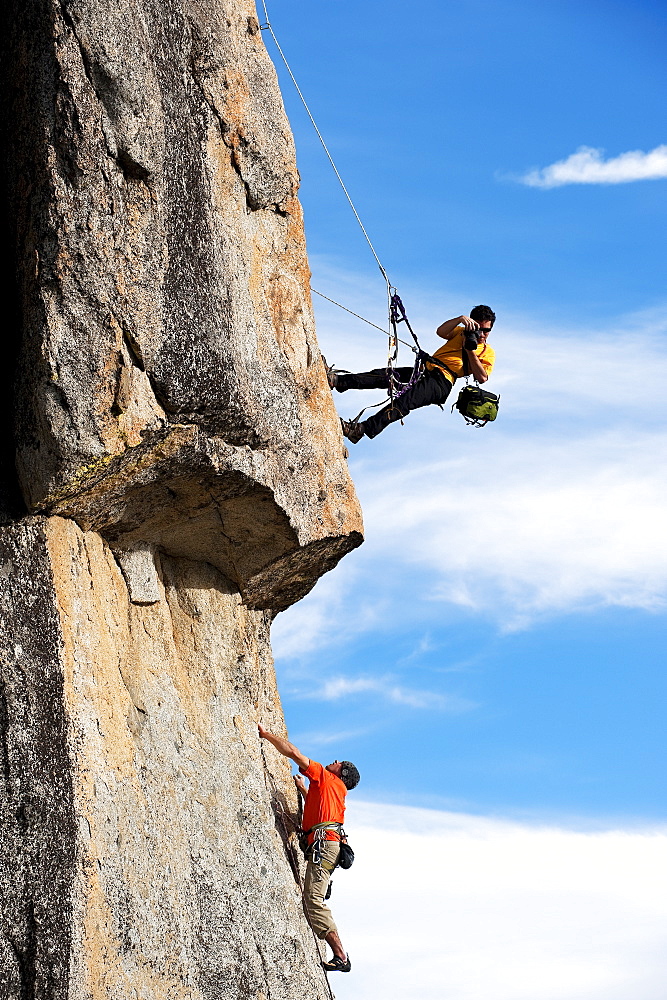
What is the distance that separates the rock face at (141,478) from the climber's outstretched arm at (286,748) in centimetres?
56

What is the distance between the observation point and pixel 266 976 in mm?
10375

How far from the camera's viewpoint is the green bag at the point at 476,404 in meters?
12.9

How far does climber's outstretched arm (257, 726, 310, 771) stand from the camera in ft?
39.0

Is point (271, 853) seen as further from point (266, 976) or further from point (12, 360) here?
point (12, 360)

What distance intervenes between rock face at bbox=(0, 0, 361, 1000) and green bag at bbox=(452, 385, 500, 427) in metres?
2.27

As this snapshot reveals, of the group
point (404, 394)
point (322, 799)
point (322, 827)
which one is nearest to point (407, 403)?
point (404, 394)

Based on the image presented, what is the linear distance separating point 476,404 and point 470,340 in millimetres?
706

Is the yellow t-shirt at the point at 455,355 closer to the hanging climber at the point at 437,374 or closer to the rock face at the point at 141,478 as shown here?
the hanging climber at the point at 437,374

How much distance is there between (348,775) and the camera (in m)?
12.2

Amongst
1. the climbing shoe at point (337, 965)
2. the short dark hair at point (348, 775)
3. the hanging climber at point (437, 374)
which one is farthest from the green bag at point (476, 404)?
the climbing shoe at point (337, 965)

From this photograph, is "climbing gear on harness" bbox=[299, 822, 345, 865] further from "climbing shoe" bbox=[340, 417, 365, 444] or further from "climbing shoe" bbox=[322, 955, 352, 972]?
"climbing shoe" bbox=[340, 417, 365, 444]

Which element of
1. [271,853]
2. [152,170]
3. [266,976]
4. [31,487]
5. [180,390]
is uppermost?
[152,170]

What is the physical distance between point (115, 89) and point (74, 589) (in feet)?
13.7

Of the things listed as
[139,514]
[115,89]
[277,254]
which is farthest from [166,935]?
[115,89]
